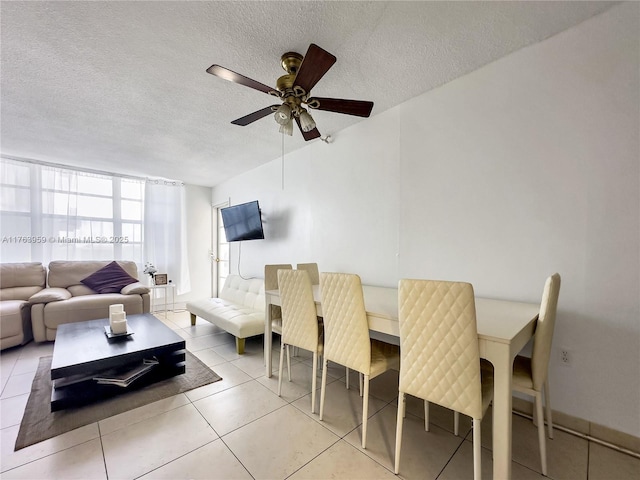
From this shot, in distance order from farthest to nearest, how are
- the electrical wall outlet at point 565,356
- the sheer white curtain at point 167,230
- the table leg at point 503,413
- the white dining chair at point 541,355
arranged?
the sheer white curtain at point 167,230 → the electrical wall outlet at point 565,356 → the white dining chair at point 541,355 → the table leg at point 503,413

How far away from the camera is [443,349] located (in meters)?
1.26

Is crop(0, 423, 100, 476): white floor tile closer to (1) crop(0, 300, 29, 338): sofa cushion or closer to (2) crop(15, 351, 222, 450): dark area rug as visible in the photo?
(2) crop(15, 351, 222, 450): dark area rug

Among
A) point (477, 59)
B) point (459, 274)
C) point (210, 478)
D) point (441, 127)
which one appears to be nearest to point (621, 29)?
point (477, 59)

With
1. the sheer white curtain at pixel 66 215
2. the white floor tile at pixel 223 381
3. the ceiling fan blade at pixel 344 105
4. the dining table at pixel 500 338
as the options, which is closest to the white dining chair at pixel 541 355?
the dining table at pixel 500 338

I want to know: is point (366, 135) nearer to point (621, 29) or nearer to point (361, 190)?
point (361, 190)

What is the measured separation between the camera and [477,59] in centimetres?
191

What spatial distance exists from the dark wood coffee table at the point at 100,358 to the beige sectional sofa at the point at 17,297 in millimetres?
807

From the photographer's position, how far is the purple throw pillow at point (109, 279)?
13.1 feet

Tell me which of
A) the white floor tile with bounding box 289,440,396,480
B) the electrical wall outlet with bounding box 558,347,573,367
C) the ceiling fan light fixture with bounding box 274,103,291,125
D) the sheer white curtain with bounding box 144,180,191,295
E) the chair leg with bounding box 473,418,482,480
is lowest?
the white floor tile with bounding box 289,440,396,480

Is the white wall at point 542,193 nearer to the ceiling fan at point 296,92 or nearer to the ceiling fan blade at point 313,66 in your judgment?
the ceiling fan at point 296,92

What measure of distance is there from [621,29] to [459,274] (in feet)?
5.64

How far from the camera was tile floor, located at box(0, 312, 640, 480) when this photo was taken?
1401mm

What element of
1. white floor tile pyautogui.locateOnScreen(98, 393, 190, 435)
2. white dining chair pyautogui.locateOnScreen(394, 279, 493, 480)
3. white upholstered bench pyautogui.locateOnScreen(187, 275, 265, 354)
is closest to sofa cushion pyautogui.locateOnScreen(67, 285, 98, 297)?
white upholstered bench pyautogui.locateOnScreen(187, 275, 265, 354)

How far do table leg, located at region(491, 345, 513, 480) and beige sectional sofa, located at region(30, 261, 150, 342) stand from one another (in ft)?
14.2
